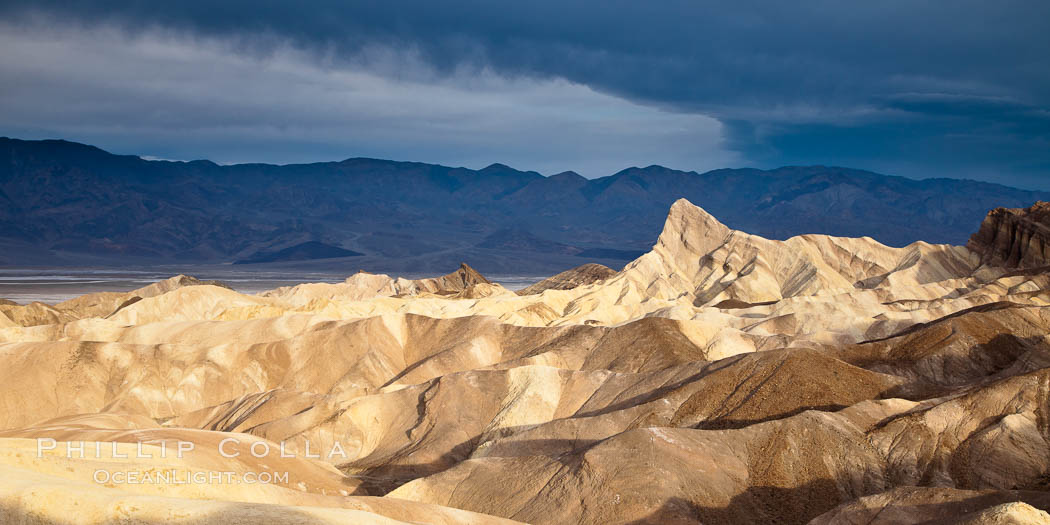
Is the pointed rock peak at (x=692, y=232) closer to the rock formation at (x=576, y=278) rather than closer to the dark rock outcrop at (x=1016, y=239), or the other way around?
the rock formation at (x=576, y=278)

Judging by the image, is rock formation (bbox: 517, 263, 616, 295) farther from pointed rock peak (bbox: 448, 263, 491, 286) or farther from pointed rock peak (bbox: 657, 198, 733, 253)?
pointed rock peak (bbox: 657, 198, 733, 253)

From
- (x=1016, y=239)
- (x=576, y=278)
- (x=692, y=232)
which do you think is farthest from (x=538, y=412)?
(x=576, y=278)

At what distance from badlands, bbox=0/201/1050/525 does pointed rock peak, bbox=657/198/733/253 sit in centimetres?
2518

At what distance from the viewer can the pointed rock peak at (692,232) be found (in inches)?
3467

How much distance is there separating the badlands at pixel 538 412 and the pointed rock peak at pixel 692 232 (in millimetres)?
25184

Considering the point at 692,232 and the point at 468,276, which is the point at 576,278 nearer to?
the point at 468,276

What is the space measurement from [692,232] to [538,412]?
58928 mm

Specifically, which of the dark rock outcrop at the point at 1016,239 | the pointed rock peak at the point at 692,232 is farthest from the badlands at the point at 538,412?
the pointed rock peak at the point at 692,232

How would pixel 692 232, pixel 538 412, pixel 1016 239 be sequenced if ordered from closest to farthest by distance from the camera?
pixel 538 412 < pixel 1016 239 < pixel 692 232

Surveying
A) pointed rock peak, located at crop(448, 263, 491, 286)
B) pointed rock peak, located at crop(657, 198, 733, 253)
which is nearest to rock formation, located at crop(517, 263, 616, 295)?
pointed rock peak, located at crop(448, 263, 491, 286)

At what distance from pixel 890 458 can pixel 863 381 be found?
6.01m

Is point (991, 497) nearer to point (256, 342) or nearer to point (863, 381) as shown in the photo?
point (863, 381)

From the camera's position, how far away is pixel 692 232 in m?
89.2

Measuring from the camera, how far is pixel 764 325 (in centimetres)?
5097
